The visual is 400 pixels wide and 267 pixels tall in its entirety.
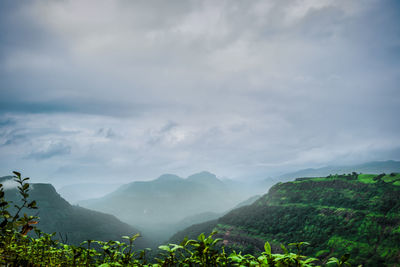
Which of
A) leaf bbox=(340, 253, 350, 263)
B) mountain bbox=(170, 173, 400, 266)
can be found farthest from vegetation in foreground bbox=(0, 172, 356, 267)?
mountain bbox=(170, 173, 400, 266)

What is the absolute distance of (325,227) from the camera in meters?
78.6

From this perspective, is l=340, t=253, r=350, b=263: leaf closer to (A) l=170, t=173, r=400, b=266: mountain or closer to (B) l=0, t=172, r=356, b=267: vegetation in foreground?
(B) l=0, t=172, r=356, b=267: vegetation in foreground

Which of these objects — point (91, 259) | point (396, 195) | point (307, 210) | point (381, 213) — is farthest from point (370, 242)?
point (91, 259)

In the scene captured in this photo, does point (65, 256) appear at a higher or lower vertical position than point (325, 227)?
higher

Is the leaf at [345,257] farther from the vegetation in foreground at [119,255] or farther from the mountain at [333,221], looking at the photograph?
the mountain at [333,221]

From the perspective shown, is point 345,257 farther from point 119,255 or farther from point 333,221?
point 333,221

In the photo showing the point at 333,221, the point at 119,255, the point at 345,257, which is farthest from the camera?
the point at 333,221

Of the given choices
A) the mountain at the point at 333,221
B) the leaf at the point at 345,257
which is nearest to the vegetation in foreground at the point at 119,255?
the leaf at the point at 345,257

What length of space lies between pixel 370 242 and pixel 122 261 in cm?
8453

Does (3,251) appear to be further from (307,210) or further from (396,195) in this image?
(307,210)

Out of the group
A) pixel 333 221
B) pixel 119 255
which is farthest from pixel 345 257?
pixel 333 221

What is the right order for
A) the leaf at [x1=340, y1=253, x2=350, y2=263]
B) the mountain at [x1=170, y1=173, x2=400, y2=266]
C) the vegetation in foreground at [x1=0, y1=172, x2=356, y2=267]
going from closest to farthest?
the leaf at [x1=340, y1=253, x2=350, y2=263] → the vegetation in foreground at [x1=0, y1=172, x2=356, y2=267] → the mountain at [x1=170, y1=173, x2=400, y2=266]

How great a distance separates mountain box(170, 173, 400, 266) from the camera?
5918 cm

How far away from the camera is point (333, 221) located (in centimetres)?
Answer: 7988
